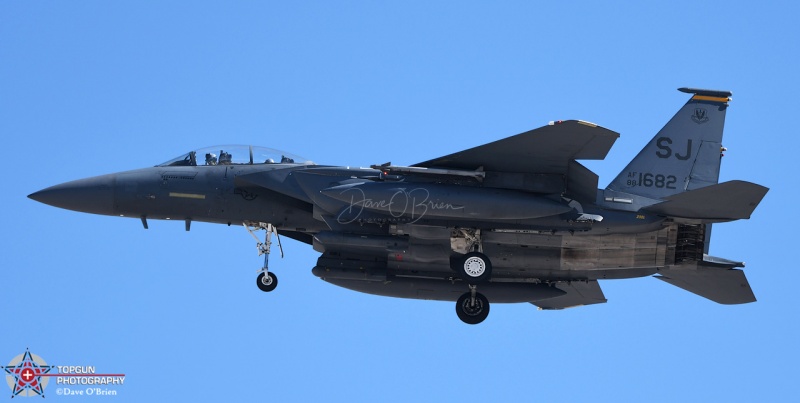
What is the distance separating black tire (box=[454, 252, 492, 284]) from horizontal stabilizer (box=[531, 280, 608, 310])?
2.35 metres

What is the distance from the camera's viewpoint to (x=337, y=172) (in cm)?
1739

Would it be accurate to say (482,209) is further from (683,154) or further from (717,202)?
(683,154)

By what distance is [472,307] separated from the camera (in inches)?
725

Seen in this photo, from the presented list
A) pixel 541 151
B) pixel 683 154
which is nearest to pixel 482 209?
pixel 541 151

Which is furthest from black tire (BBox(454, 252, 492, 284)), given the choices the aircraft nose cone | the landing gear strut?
the aircraft nose cone

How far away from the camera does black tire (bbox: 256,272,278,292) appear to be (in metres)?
18.2

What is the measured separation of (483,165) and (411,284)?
275 cm

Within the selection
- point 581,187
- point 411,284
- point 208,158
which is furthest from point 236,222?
point 581,187

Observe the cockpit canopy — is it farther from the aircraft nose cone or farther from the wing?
the wing

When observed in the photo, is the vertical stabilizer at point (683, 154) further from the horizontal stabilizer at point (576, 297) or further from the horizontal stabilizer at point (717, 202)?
the horizontal stabilizer at point (576, 297)

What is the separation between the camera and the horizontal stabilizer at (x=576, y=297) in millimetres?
19625

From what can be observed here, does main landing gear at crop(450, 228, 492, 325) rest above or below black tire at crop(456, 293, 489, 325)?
above

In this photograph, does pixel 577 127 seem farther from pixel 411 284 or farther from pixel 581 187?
pixel 411 284

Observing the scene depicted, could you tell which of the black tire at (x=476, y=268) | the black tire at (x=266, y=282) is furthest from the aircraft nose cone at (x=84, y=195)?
the black tire at (x=476, y=268)
